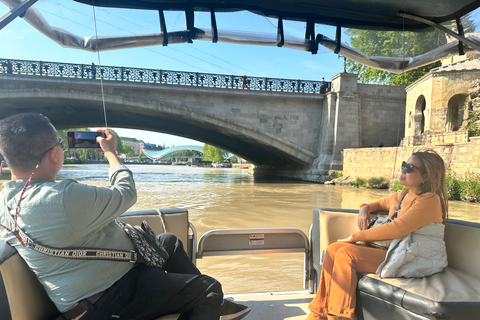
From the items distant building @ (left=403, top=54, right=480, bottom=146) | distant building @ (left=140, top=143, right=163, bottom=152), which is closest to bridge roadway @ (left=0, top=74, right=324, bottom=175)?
distant building @ (left=403, top=54, right=480, bottom=146)

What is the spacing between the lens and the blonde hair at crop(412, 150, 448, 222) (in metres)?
1.78

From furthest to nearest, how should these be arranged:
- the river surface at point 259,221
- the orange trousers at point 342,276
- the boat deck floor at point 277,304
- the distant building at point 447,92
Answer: the distant building at point 447,92 < the river surface at point 259,221 < the boat deck floor at point 277,304 < the orange trousers at point 342,276

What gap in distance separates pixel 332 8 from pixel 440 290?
7.10 feet

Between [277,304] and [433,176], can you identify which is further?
[277,304]

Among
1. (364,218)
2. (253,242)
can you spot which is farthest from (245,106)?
(364,218)

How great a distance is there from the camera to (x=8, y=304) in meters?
1.00

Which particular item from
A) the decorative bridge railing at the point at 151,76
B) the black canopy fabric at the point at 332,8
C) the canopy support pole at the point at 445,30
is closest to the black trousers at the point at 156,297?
the black canopy fabric at the point at 332,8

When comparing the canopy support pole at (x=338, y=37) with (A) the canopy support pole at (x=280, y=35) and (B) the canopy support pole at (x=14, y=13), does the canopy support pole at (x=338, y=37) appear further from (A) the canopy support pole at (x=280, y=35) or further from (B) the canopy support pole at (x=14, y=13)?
(B) the canopy support pole at (x=14, y=13)

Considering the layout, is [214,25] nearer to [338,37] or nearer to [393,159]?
[338,37]

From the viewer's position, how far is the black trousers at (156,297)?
114 cm

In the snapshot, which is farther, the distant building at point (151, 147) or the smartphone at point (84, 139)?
the distant building at point (151, 147)

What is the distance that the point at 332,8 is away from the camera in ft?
8.34

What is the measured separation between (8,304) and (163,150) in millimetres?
94063

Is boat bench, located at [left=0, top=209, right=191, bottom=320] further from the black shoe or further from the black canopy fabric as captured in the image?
the black canopy fabric
